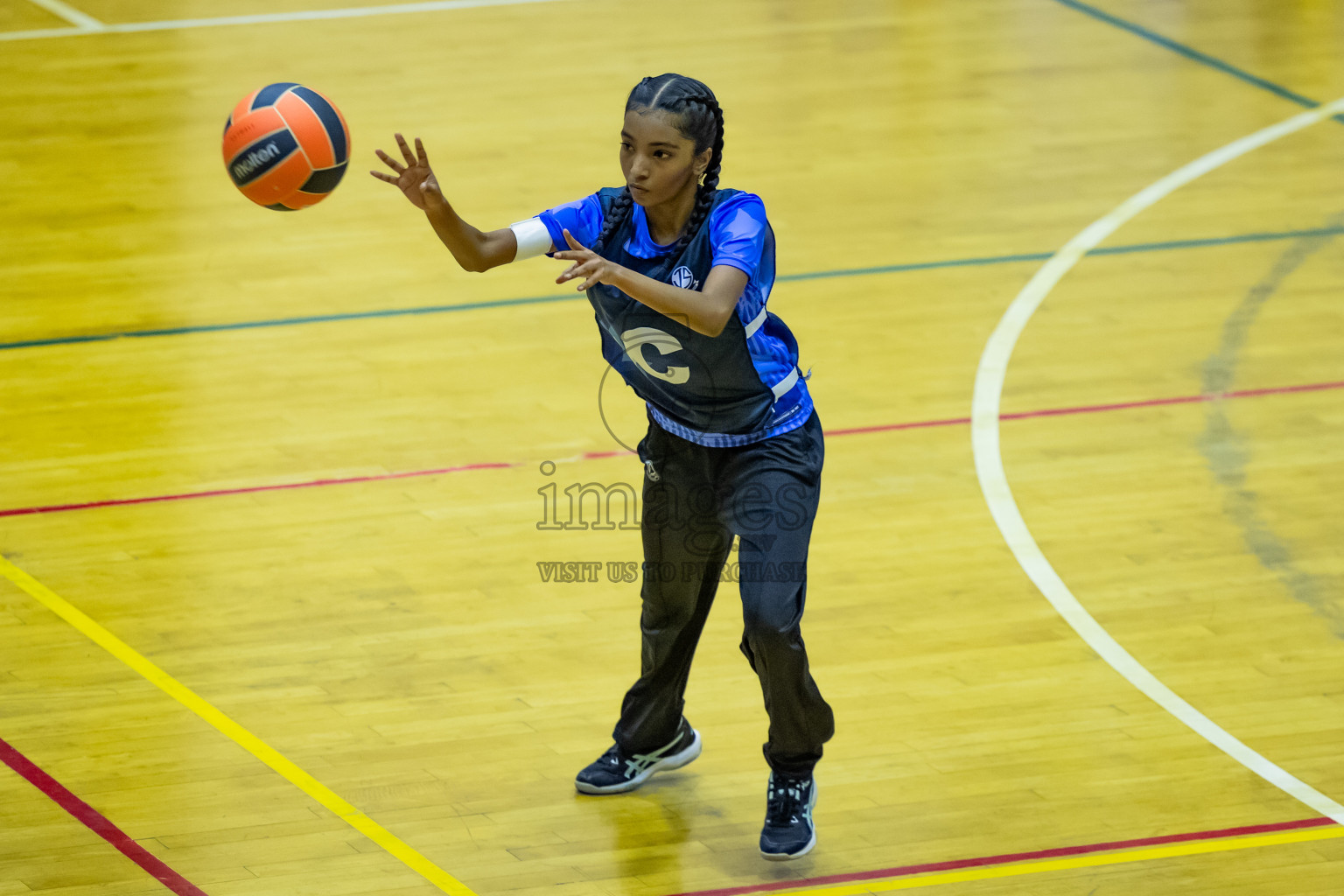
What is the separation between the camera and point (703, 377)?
4023mm

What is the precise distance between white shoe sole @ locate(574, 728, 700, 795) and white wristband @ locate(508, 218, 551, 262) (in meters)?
1.51

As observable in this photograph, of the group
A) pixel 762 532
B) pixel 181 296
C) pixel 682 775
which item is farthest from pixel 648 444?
pixel 181 296

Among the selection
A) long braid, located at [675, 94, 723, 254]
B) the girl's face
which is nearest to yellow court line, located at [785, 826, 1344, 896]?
long braid, located at [675, 94, 723, 254]

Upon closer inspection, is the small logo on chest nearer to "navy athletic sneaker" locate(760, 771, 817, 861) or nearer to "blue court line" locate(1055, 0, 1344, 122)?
"navy athletic sneaker" locate(760, 771, 817, 861)

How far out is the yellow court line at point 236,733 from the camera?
4.32 m

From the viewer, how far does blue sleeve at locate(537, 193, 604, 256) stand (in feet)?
13.3

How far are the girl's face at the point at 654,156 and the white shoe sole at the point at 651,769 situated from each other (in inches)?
65.3

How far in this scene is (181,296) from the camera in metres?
7.87

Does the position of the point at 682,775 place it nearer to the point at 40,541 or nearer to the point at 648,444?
the point at 648,444

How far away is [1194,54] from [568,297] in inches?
219

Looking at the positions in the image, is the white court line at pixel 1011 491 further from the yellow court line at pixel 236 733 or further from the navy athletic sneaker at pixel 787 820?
the yellow court line at pixel 236 733

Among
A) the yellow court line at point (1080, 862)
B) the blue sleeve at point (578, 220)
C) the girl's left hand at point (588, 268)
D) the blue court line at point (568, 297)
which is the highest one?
the blue sleeve at point (578, 220)

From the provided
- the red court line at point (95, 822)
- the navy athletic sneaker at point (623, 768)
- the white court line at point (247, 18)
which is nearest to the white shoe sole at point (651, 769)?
the navy athletic sneaker at point (623, 768)

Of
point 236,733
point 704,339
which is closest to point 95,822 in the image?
point 236,733
